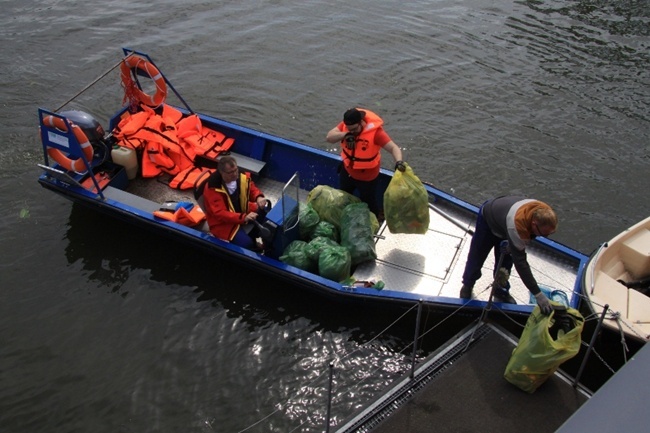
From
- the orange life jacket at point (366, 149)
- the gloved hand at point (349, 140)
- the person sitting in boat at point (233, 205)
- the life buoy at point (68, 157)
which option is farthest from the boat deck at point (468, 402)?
the life buoy at point (68, 157)

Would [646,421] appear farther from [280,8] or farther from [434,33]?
[280,8]

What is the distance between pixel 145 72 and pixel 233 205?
11.0 feet

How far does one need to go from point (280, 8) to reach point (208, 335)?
972 cm

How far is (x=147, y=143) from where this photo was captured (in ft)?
29.2

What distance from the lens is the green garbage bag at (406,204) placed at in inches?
276

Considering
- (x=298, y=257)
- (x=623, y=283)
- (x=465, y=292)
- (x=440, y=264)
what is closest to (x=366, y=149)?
(x=298, y=257)

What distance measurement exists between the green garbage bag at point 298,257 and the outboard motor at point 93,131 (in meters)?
3.42

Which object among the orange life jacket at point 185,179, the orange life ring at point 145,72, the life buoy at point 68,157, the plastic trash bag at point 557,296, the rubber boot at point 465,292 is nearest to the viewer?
the plastic trash bag at point 557,296

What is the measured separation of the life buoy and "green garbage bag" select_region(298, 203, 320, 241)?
3056 mm

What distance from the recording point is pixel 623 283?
23.4 ft

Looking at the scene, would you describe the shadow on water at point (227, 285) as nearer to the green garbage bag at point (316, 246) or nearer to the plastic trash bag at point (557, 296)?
the green garbage bag at point (316, 246)

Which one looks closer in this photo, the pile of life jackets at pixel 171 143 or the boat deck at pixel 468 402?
the boat deck at pixel 468 402

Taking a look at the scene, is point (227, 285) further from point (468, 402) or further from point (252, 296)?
point (468, 402)

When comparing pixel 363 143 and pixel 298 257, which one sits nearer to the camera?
pixel 363 143
